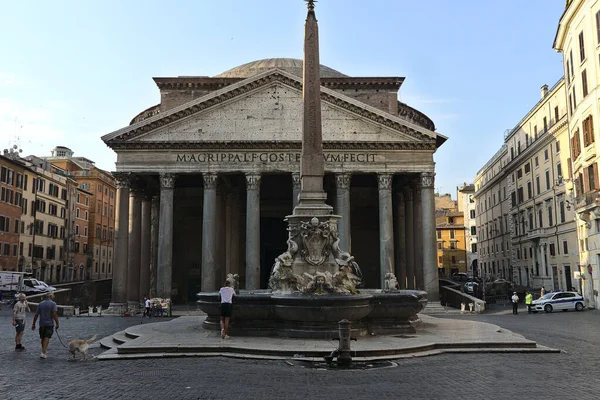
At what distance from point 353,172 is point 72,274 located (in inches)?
1631

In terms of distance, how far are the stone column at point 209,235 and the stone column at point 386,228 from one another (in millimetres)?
9812

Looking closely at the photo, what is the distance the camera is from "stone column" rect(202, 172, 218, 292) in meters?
31.4

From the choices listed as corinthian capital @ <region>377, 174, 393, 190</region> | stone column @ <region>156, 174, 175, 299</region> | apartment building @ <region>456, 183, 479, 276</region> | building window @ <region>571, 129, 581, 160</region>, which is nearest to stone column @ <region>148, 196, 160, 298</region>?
stone column @ <region>156, 174, 175, 299</region>

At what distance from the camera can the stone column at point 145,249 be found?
35.9 m

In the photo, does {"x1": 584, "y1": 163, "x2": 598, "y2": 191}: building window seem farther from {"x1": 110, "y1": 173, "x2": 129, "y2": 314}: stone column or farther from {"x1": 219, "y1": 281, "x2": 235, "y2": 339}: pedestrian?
{"x1": 110, "y1": 173, "x2": 129, "y2": 314}: stone column

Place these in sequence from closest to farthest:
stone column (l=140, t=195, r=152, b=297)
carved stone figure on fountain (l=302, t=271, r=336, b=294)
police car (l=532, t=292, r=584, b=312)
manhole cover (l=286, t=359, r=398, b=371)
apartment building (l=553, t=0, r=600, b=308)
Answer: manhole cover (l=286, t=359, r=398, b=371), carved stone figure on fountain (l=302, t=271, r=336, b=294), apartment building (l=553, t=0, r=600, b=308), police car (l=532, t=292, r=584, b=312), stone column (l=140, t=195, r=152, b=297)

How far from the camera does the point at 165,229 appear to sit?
1251 inches

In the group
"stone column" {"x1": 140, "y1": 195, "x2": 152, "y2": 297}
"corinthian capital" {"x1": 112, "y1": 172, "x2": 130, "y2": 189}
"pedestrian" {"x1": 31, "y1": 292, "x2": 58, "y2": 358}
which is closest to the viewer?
"pedestrian" {"x1": 31, "y1": 292, "x2": 58, "y2": 358}

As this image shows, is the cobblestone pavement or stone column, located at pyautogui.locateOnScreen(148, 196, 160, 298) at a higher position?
stone column, located at pyautogui.locateOnScreen(148, 196, 160, 298)

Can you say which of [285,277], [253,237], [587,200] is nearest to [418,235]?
[587,200]

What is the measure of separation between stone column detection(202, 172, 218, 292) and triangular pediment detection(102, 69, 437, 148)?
8.72ft

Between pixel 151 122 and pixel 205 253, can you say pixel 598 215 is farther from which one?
pixel 151 122

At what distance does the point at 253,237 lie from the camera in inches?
1252

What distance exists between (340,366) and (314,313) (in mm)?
2129
